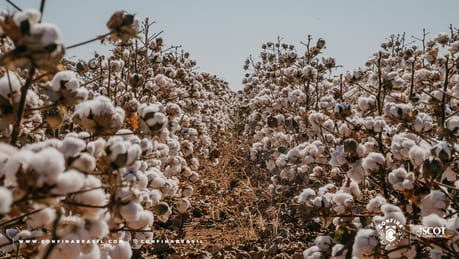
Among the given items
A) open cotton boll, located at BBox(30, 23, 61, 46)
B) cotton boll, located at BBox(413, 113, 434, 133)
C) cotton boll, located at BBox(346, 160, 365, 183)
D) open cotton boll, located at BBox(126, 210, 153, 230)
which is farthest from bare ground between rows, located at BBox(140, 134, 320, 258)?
open cotton boll, located at BBox(30, 23, 61, 46)

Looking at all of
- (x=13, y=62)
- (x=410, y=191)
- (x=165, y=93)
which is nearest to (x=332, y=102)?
(x=165, y=93)

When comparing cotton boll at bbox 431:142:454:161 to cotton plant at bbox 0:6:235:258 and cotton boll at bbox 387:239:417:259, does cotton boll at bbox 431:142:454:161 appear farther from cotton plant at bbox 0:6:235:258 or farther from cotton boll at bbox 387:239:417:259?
cotton plant at bbox 0:6:235:258

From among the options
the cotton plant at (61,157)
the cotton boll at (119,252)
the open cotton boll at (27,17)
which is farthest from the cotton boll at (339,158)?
the open cotton boll at (27,17)

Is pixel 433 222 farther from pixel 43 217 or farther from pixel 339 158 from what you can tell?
pixel 43 217

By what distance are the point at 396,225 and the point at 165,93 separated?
240cm

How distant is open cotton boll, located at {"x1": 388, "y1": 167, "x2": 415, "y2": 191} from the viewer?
1379mm

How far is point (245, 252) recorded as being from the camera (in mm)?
2625

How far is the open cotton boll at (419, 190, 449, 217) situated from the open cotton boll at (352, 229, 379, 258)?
0.25 m

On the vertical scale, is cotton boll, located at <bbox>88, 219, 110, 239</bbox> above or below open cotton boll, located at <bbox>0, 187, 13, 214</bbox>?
below

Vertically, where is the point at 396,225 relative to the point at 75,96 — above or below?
below

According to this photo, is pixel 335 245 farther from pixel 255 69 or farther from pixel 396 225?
pixel 255 69

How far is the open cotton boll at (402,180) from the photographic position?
4.52 feet

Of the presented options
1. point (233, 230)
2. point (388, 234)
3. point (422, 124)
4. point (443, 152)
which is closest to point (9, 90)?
point (388, 234)

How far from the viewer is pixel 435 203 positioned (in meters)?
1.33
